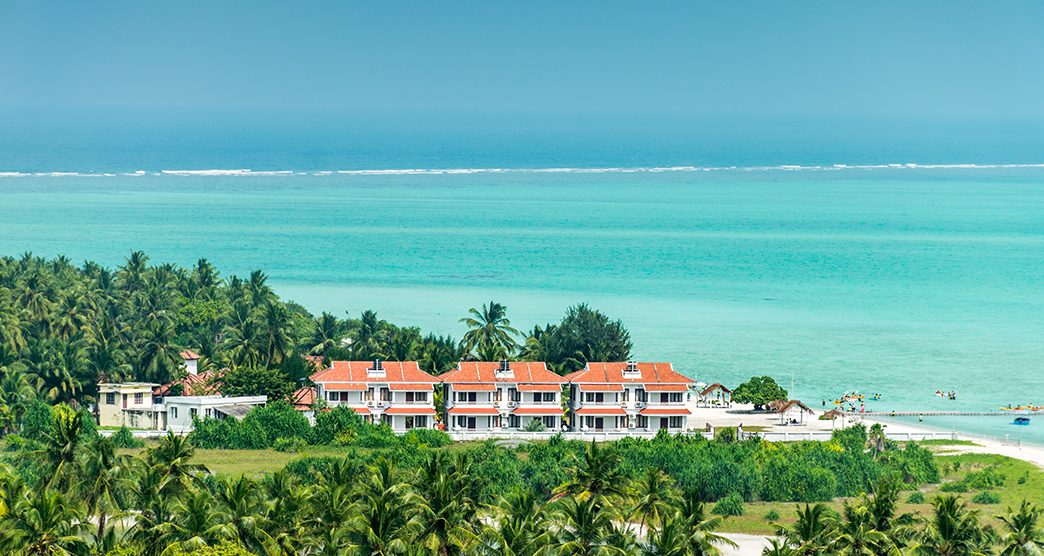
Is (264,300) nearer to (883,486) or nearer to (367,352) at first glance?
(367,352)

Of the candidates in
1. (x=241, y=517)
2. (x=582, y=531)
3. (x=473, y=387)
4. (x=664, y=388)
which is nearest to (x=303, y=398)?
(x=473, y=387)

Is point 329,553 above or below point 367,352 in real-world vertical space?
below

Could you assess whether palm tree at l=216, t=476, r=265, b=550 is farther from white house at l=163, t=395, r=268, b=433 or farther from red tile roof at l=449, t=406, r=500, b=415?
red tile roof at l=449, t=406, r=500, b=415

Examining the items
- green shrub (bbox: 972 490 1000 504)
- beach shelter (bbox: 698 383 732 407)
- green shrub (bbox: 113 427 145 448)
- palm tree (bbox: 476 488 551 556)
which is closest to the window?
beach shelter (bbox: 698 383 732 407)

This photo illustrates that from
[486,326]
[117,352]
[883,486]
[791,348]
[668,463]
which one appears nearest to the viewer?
[883,486]

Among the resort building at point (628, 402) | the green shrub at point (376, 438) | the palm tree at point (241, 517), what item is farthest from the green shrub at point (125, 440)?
the palm tree at point (241, 517)

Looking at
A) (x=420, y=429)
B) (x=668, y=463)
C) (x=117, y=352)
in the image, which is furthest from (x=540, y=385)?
(x=117, y=352)
